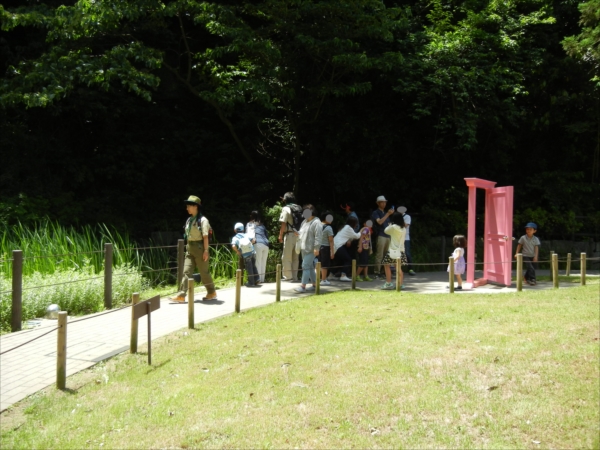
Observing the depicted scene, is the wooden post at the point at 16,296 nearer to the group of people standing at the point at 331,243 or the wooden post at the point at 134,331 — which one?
the wooden post at the point at 134,331

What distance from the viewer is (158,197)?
22.1 metres

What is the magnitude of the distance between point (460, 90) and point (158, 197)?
425 inches

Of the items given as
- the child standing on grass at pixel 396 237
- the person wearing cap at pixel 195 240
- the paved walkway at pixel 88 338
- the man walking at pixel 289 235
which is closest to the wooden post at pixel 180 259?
the paved walkway at pixel 88 338

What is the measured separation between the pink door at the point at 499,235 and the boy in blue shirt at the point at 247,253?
5.19 m

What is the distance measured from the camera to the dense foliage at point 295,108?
16.8m

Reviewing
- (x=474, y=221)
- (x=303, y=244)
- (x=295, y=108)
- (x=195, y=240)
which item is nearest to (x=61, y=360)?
(x=195, y=240)

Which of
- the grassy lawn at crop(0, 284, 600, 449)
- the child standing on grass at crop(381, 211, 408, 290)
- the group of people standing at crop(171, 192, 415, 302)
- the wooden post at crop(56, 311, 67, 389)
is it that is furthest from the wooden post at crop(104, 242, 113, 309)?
the child standing on grass at crop(381, 211, 408, 290)

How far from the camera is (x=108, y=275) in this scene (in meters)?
11.0

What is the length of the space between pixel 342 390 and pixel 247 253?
7.49 metres

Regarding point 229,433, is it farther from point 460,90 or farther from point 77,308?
point 460,90

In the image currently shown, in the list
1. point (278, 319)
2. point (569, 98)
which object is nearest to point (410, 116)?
point (569, 98)

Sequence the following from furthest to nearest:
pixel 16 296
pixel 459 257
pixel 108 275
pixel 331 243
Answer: pixel 331 243
pixel 459 257
pixel 108 275
pixel 16 296

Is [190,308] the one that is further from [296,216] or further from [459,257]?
[459,257]

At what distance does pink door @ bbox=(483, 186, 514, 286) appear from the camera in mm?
13524
